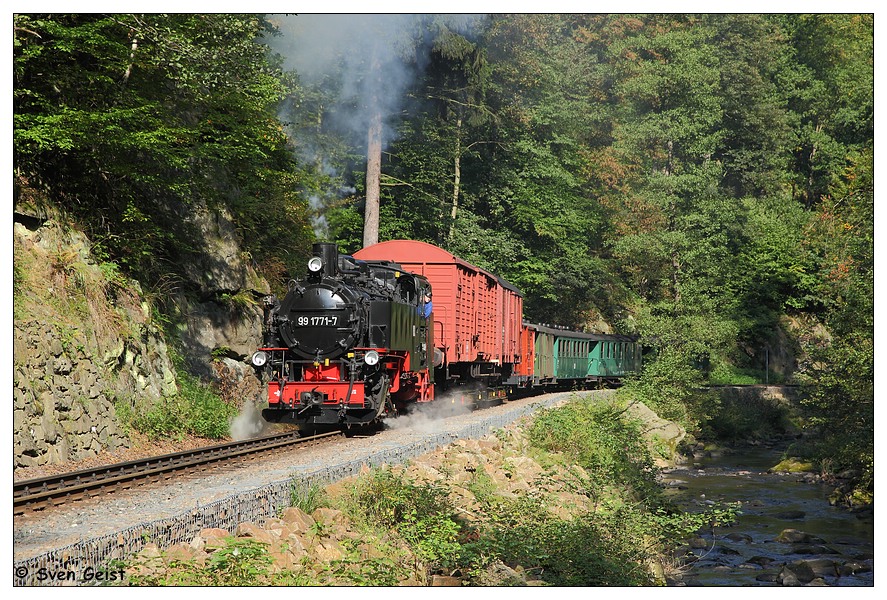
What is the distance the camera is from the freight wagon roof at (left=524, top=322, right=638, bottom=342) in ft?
107

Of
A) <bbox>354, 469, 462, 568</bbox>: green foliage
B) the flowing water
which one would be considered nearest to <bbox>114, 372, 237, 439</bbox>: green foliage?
<bbox>354, 469, 462, 568</bbox>: green foliage

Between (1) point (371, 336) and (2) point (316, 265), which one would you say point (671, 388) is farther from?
(2) point (316, 265)

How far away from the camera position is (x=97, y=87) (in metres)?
15.4

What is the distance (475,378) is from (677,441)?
29.4 feet

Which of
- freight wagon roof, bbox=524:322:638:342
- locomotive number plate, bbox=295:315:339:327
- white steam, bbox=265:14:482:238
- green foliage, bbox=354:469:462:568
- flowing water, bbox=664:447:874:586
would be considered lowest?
flowing water, bbox=664:447:874:586

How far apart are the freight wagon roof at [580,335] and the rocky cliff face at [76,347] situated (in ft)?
49.6

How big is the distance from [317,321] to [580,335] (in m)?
22.6

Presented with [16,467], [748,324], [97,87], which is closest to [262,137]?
[97,87]

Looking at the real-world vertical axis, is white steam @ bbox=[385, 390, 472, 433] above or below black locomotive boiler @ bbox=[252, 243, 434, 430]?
below

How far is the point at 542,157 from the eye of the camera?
1601 inches

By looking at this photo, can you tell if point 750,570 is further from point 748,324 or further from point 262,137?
point 748,324

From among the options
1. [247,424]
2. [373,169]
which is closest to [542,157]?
[373,169]

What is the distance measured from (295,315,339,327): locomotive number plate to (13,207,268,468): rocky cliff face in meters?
2.83

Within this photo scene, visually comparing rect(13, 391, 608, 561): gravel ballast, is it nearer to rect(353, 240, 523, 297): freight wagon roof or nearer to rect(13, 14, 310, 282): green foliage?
rect(353, 240, 523, 297): freight wagon roof
